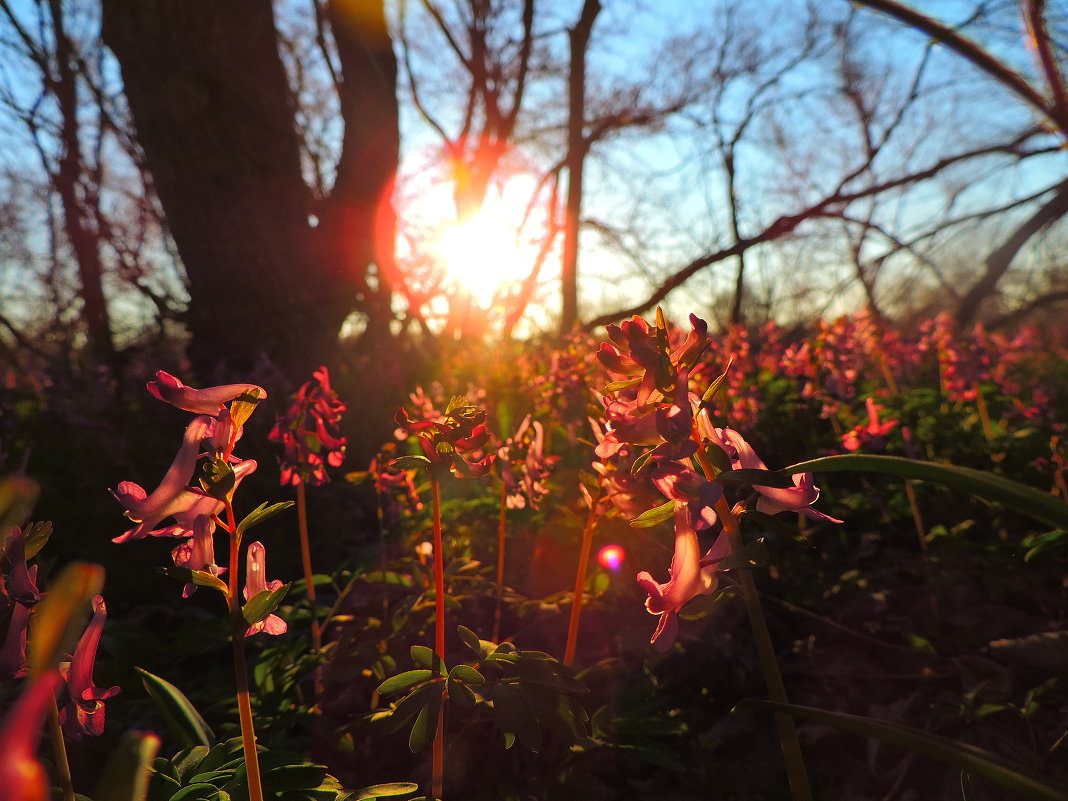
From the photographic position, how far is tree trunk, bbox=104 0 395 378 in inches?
161

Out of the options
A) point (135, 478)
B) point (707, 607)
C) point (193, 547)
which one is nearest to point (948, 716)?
point (707, 607)

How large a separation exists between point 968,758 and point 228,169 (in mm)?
4849

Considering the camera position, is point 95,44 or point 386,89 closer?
point 386,89

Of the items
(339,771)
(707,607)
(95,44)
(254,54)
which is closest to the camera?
(707,607)

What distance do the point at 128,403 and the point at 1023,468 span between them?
211 inches

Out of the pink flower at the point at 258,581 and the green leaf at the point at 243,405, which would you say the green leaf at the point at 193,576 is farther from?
the green leaf at the point at 243,405

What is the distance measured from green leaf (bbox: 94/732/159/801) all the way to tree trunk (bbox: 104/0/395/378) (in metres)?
3.81

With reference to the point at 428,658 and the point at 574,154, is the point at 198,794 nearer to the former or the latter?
the point at 428,658

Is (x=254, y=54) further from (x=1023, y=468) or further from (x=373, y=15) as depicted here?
(x=1023, y=468)

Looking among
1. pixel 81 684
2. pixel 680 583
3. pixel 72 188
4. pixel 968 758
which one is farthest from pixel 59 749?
pixel 72 188

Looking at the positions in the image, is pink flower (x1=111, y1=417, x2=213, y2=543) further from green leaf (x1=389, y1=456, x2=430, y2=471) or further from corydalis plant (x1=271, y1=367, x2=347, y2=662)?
corydalis plant (x1=271, y1=367, x2=347, y2=662)

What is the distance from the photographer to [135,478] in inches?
127

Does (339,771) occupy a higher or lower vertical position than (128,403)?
lower

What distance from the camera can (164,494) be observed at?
2.45 ft
